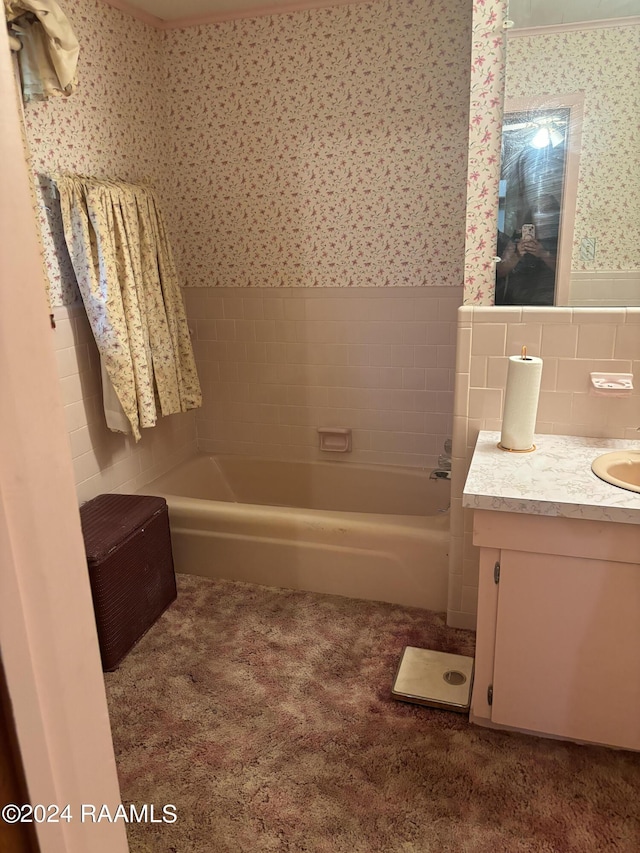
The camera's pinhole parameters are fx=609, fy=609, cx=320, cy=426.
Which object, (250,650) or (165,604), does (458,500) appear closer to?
(250,650)

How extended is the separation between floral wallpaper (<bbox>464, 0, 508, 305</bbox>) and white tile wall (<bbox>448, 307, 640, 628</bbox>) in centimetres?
12

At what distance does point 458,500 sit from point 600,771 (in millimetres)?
912

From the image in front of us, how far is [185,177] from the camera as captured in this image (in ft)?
10.2

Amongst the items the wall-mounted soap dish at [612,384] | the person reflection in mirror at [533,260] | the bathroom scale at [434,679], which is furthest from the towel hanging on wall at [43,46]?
the bathroom scale at [434,679]

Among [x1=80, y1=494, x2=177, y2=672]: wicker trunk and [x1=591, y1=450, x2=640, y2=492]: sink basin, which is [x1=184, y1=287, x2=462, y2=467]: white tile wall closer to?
[x1=80, y1=494, x2=177, y2=672]: wicker trunk

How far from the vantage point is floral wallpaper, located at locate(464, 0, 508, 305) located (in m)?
1.83

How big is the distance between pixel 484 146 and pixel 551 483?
3.50ft

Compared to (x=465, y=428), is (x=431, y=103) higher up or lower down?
higher up

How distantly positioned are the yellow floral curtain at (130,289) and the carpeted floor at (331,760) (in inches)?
40.9

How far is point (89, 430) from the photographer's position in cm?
258

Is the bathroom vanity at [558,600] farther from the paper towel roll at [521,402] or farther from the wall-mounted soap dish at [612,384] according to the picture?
the wall-mounted soap dish at [612,384]

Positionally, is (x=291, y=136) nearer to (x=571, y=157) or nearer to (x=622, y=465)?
(x=571, y=157)

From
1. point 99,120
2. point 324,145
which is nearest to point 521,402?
point 324,145

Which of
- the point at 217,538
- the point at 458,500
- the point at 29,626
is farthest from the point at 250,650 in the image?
the point at 29,626
